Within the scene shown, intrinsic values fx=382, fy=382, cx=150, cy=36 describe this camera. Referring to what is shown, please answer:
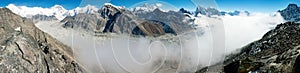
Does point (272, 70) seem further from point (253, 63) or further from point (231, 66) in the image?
point (231, 66)

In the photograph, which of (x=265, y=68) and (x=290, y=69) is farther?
(x=265, y=68)

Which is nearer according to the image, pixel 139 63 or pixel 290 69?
pixel 290 69

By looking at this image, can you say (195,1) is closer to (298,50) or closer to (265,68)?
(265,68)

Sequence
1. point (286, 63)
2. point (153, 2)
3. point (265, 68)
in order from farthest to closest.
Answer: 1. point (265, 68)
2. point (286, 63)
3. point (153, 2)

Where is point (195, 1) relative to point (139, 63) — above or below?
above

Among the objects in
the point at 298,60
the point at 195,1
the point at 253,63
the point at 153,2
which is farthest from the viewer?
the point at 253,63

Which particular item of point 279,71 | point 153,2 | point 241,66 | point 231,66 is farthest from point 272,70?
point 153,2

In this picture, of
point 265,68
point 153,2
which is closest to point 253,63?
point 265,68

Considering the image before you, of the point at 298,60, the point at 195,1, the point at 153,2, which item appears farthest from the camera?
the point at 298,60

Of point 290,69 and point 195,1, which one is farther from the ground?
point 195,1
